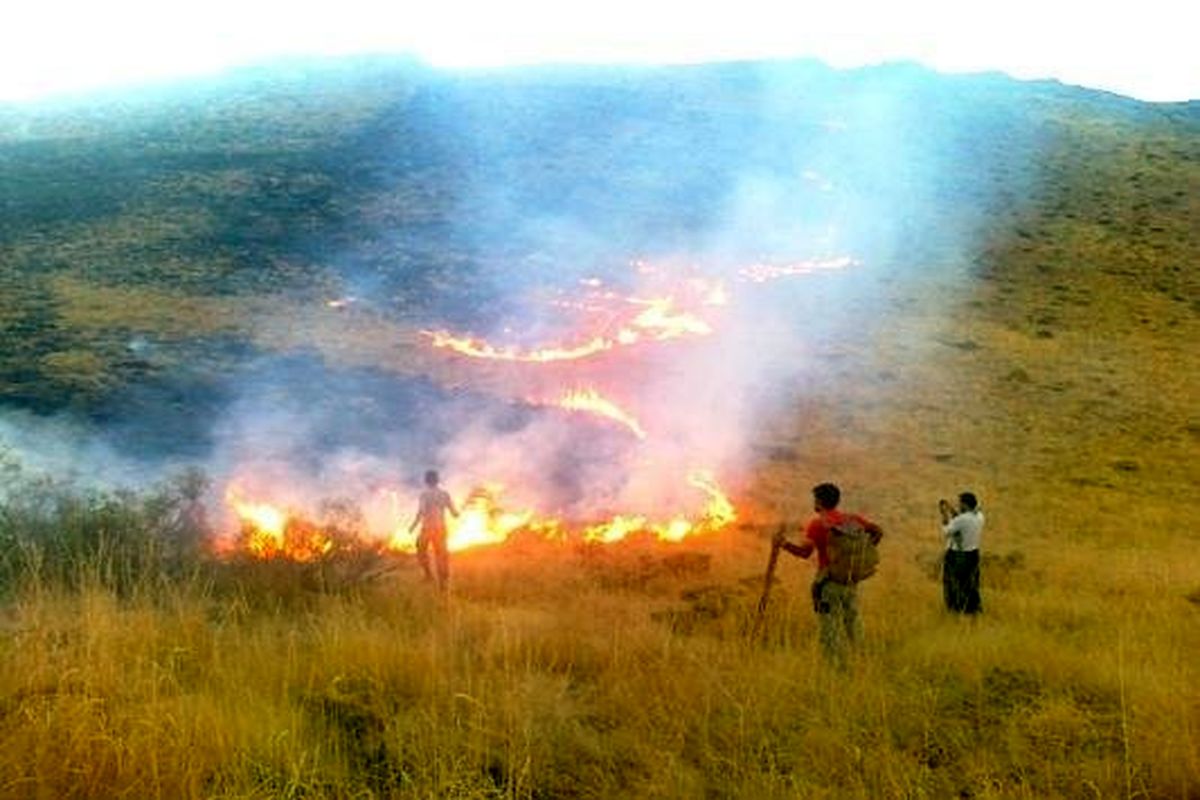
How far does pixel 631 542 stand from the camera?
20.9m

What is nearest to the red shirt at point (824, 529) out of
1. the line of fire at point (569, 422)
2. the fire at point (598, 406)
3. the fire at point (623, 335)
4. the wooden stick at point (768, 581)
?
the wooden stick at point (768, 581)

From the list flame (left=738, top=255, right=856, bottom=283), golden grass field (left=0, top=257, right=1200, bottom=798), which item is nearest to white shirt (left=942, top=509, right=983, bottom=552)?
golden grass field (left=0, top=257, right=1200, bottom=798)

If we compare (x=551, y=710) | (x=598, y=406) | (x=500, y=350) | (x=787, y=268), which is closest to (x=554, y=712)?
(x=551, y=710)

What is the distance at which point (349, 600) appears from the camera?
1081cm

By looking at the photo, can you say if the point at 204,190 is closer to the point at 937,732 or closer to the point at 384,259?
the point at 384,259

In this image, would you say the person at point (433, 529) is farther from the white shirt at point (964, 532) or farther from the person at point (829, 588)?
the person at point (829, 588)

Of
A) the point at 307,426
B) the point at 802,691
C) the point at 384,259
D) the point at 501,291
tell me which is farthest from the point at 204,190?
the point at 802,691

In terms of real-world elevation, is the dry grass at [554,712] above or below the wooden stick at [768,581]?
above

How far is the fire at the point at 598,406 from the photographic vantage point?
97.8ft

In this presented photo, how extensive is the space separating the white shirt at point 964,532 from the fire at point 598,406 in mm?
15953

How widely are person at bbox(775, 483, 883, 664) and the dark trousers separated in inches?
167

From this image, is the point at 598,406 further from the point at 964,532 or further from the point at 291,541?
the point at 964,532

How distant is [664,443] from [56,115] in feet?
142

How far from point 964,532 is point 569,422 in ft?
53.8
